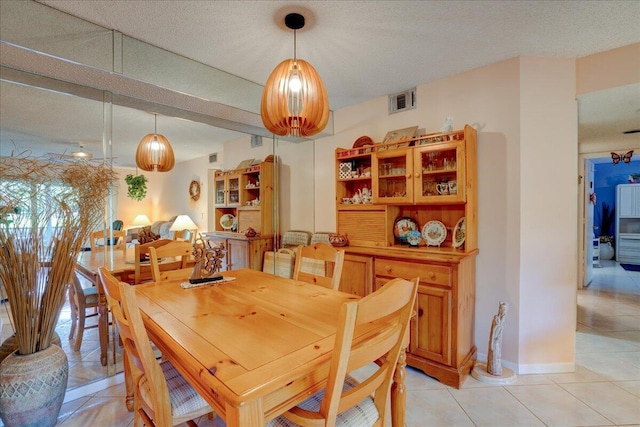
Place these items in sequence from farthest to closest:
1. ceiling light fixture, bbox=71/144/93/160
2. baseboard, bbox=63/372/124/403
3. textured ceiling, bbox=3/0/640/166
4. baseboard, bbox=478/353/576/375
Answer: baseboard, bbox=478/353/576/375 < ceiling light fixture, bbox=71/144/93/160 < baseboard, bbox=63/372/124/403 < textured ceiling, bbox=3/0/640/166

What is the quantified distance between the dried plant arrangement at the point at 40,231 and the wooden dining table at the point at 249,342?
0.47 meters

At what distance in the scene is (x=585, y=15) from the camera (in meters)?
1.84

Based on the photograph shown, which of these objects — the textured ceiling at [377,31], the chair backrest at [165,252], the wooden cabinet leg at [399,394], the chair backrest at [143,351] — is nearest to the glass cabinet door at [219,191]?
the textured ceiling at [377,31]

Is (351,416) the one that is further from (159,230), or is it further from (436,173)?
(159,230)

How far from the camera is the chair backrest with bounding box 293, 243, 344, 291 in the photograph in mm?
2051

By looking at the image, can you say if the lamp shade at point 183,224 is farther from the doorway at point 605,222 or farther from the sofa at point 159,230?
the doorway at point 605,222

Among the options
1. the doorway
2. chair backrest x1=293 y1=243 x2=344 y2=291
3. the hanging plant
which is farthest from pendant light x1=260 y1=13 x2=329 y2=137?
the doorway

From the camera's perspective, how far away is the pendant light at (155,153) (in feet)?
Result: 8.05

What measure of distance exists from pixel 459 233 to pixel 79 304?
Answer: 3.20 m

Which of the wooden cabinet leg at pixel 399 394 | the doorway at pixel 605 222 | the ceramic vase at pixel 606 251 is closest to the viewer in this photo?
the wooden cabinet leg at pixel 399 394

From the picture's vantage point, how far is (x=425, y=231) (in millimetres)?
2799

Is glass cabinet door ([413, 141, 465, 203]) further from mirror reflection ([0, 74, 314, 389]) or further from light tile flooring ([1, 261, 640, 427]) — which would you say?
mirror reflection ([0, 74, 314, 389])

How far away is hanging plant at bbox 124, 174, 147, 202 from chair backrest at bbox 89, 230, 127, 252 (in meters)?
0.32

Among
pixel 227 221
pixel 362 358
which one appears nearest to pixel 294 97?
pixel 362 358
